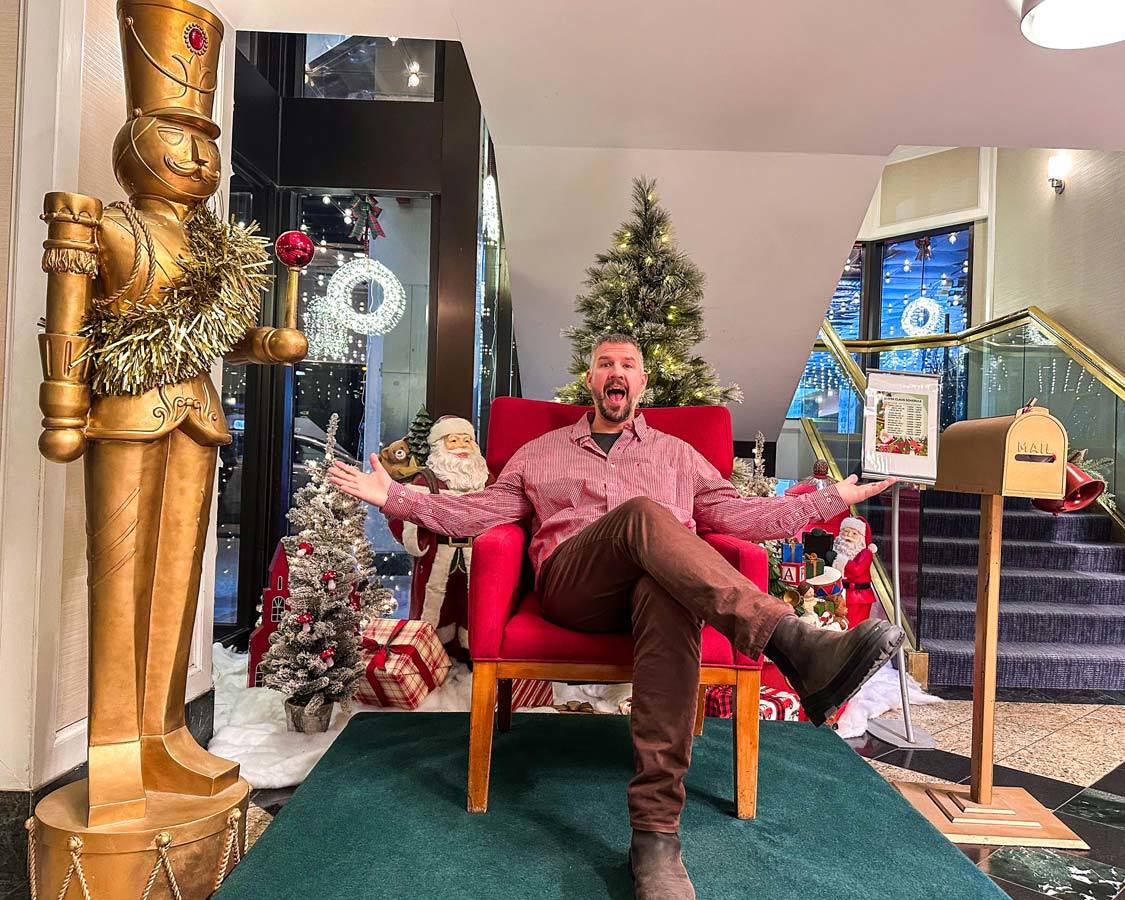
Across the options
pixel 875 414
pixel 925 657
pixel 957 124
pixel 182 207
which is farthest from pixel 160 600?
pixel 957 124

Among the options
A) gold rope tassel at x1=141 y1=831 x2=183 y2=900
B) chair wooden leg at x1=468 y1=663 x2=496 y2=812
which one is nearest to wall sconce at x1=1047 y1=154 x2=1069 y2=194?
chair wooden leg at x1=468 y1=663 x2=496 y2=812

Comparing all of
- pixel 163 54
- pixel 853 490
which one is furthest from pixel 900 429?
pixel 163 54

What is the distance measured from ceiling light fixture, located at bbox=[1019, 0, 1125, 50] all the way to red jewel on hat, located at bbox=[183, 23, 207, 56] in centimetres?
258

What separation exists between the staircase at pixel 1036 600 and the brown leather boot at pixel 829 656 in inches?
101

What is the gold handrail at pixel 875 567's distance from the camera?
3803 millimetres

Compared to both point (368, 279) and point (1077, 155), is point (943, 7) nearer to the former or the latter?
point (368, 279)

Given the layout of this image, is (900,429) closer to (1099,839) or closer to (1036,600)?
(1099,839)

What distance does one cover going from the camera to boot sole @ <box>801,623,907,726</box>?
4.94ft

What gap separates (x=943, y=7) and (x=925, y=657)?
9.09ft

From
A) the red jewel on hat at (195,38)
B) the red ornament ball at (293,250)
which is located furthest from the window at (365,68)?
the red ornament ball at (293,250)

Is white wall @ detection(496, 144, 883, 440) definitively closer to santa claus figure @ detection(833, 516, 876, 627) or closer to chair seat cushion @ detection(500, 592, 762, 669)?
santa claus figure @ detection(833, 516, 876, 627)

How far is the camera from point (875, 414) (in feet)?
7.68

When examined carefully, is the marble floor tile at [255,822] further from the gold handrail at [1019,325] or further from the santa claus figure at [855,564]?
the gold handrail at [1019,325]

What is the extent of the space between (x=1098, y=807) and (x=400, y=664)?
2.33m
